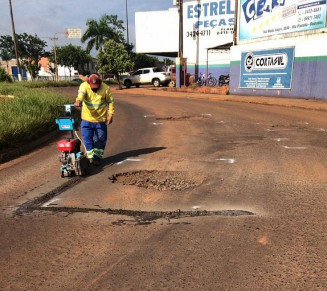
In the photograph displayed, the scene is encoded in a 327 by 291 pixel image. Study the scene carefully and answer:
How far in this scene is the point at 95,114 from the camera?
5855 mm

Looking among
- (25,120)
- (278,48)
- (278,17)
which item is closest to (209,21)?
(278,17)

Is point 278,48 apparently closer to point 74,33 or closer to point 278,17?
point 278,17

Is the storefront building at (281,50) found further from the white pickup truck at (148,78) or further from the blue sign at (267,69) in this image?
the white pickup truck at (148,78)

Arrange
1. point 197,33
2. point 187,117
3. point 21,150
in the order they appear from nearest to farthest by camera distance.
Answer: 1. point 21,150
2. point 187,117
3. point 197,33

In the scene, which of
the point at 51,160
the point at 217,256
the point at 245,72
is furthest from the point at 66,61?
the point at 217,256

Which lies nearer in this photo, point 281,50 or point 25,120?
Answer: point 25,120

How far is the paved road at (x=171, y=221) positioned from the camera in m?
2.72

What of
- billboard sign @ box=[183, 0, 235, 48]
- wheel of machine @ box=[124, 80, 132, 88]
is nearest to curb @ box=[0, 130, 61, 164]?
billboard sign @ box=[183, 0, 235, 48]

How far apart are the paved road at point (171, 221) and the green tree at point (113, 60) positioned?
27635 millimetres

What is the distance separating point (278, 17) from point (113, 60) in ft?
62.7

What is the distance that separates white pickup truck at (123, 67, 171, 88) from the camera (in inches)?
1294

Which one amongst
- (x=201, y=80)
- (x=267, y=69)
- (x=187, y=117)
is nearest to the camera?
(x=187, y=117)

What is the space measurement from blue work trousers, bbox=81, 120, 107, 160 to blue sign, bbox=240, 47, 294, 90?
15089 millimetres

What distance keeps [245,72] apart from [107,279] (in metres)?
20.3
